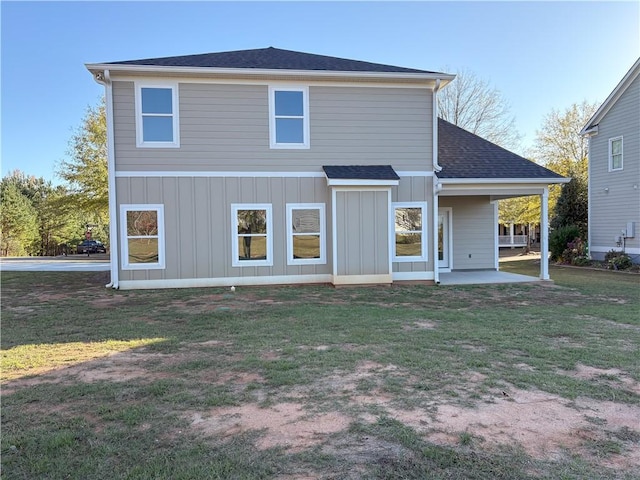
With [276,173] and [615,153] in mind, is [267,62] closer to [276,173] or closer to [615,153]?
[276,173]

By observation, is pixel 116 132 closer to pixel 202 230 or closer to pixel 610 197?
pixel 202 230

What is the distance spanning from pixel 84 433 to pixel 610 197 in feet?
61.8

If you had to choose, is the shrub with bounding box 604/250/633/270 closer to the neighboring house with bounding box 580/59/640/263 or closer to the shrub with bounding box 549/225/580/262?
the neighboring house with bounding box 580/59/640/263

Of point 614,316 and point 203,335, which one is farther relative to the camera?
point 614,316

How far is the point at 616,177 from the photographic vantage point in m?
15.9

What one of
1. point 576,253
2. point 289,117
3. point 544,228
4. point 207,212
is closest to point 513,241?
point 576,253

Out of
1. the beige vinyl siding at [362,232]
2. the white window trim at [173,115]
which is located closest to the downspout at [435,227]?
the beige vinyl siding at [362,232]

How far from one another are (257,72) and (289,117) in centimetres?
134

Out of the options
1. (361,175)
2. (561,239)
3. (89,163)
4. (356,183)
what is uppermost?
(89,163)

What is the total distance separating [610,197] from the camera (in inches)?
639

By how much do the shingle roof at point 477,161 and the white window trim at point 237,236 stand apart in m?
4.72

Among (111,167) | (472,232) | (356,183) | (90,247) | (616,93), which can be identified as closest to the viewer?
(111,167)

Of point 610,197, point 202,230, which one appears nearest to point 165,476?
point 202,230

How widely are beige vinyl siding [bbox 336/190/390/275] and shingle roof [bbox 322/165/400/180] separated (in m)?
0.39
